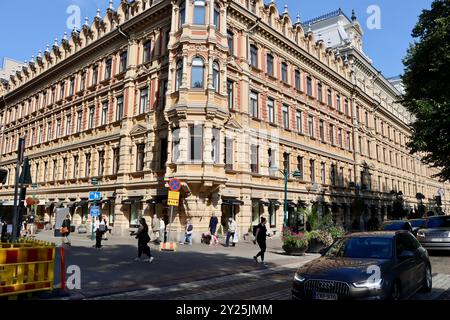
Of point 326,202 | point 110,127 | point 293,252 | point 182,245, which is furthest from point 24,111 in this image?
point 293,252

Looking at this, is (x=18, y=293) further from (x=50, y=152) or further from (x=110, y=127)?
(x=50, y=152)

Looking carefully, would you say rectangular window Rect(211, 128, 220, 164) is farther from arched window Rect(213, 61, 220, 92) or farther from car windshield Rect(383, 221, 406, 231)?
car windshield Rect(383, 221, 406, 231)

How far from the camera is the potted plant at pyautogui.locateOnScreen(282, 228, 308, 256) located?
16.4 metres

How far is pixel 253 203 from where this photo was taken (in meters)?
25.7

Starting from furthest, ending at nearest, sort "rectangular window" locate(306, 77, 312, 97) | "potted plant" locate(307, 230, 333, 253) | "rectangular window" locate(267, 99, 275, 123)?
"rectangular window" locate(306, 77, 312, 97), "rectangular window" locate(267, 99, 275, 123), "potted plant" locate(307, 230, 333, 253)

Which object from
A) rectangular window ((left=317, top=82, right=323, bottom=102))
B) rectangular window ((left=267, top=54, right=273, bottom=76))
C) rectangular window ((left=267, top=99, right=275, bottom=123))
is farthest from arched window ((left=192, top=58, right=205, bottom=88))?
rectangular window ((left=317, top=82, right=323, bottom=102))

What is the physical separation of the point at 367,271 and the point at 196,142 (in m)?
16.2

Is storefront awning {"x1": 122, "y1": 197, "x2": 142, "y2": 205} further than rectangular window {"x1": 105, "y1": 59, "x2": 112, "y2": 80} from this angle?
No

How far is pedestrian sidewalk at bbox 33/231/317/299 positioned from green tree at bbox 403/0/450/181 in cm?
1088

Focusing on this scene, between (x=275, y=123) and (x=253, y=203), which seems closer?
(x=253, y=203)

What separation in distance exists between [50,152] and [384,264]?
35.6m

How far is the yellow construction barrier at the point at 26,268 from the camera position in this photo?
297 inches

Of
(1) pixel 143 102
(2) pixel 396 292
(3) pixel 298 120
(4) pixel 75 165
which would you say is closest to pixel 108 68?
(1) pixel 143 102

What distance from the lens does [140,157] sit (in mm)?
25922
